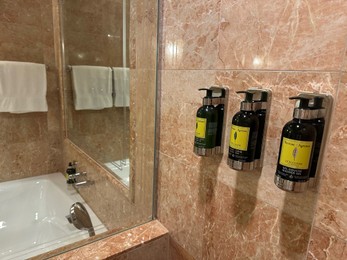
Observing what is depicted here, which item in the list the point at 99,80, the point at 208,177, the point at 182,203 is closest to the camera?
the point at 208,177

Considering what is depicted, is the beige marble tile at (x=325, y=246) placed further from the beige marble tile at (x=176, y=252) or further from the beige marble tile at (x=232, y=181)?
the beige marble tile at (x=176, y=252)

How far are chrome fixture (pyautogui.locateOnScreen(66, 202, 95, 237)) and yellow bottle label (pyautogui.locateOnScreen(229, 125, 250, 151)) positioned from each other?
3.32ft

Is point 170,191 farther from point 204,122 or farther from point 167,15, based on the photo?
point 167,15

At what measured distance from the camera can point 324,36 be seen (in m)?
0.47

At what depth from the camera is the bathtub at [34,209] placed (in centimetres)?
159

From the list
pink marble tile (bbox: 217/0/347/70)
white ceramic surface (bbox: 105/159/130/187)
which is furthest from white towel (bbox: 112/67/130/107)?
pink marble tile (bbox: 217/0/347/70)

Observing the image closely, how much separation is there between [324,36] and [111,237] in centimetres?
104

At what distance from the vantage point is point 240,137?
22.9 inches

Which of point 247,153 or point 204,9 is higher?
point 204,9

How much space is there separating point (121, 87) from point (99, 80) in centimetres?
37

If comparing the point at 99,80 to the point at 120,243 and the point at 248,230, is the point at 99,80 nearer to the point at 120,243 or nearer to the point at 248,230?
the point at 120,243

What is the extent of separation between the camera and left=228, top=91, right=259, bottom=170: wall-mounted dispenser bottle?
0.57 metres

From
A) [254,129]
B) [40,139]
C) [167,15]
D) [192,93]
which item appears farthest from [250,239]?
[40,139]

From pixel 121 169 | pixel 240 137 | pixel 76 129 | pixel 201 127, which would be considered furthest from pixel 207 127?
pixel 76 129
